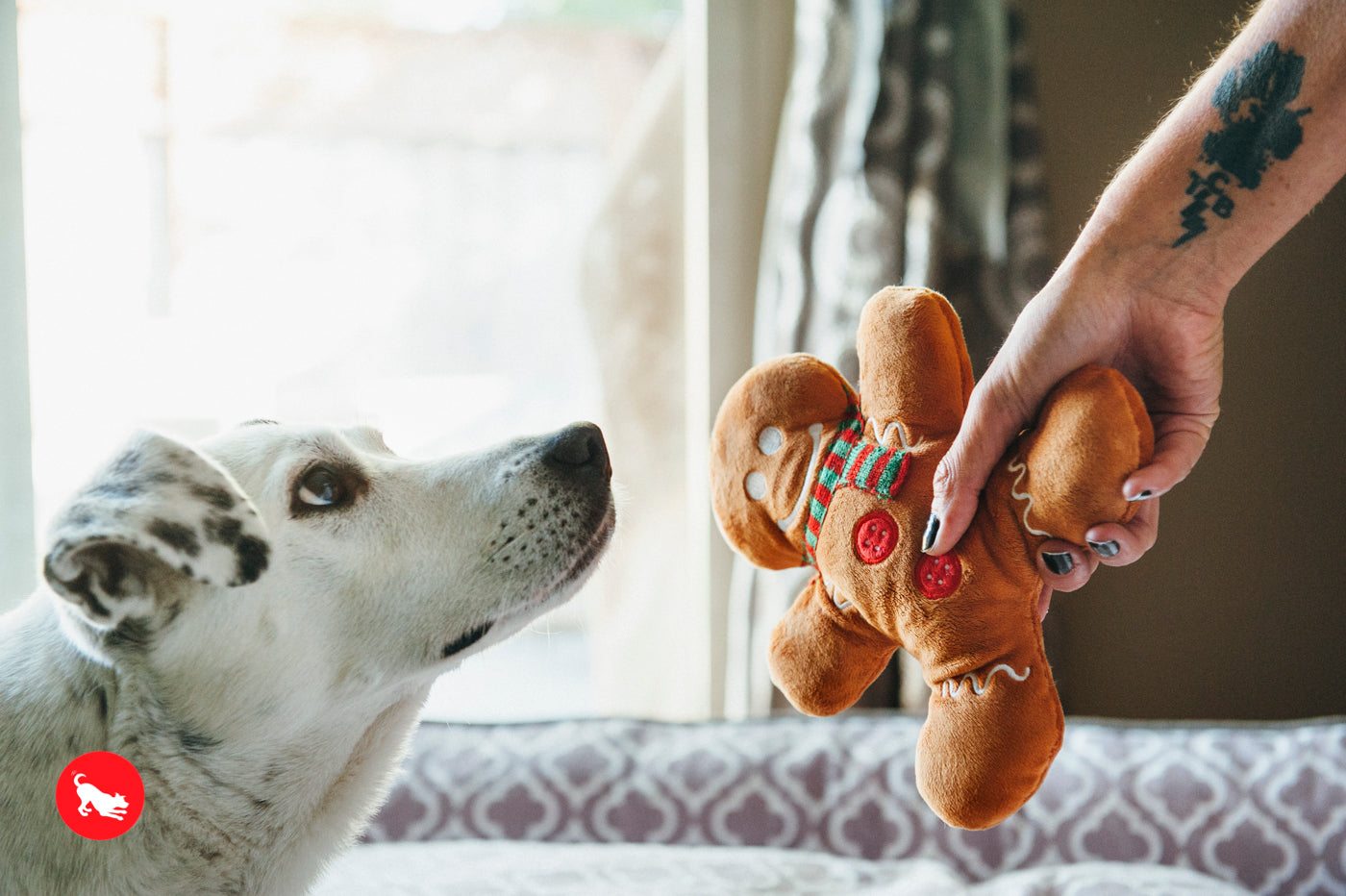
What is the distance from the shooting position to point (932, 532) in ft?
2.34

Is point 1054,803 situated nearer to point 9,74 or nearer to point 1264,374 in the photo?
point 1264,374

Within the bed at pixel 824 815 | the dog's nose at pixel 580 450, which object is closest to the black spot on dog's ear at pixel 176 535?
the dog's nose at pixel 580 450

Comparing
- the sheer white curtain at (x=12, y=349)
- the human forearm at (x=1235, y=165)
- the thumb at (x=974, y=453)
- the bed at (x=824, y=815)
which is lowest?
the bed at (x=824, y=815)

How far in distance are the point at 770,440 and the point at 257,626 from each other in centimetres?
52

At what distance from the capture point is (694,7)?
2.18 meters

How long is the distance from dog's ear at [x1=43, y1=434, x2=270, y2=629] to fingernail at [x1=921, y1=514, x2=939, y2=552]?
58 centimetres

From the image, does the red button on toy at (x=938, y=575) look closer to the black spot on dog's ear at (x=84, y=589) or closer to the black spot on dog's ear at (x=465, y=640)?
the black spot on dog's ear at (x=465, y=640)

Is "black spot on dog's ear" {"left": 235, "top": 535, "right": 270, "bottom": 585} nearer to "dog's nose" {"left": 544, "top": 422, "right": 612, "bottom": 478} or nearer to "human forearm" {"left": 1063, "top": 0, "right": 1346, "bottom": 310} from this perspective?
"dog's nose" {"left": 544, "top": 422, "right": 612, "bottom": 478}

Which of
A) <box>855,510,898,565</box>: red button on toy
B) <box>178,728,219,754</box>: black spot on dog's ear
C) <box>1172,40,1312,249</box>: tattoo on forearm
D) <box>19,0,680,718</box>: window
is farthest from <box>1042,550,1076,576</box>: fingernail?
<box>19,0,680,718</box>: window

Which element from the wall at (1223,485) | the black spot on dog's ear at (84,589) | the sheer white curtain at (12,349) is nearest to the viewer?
the black spot on dog's ear at (84,589)

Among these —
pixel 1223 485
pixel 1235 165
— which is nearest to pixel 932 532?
pixel 1235 165

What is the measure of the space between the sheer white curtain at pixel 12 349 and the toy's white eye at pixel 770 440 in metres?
1.95

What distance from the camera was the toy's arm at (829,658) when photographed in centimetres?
81

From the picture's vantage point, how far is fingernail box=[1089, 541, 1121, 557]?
68cm
